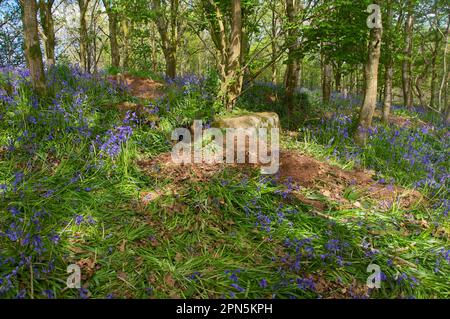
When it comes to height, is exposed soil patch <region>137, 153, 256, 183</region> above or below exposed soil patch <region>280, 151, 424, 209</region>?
above

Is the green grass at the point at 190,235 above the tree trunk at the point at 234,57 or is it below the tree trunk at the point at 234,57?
below

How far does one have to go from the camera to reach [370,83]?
6.09 meters

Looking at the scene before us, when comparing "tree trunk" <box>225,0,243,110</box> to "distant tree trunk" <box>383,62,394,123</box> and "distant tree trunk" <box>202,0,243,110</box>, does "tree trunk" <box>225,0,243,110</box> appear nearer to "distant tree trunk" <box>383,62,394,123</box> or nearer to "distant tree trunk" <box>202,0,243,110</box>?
"distant tree trunk" <box>202,0,243,110</box>

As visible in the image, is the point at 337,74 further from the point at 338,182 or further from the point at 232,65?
the point at 338,182

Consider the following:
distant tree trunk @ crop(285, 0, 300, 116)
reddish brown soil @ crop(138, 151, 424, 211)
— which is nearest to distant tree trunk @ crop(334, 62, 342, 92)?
distant tree trunk @ crop(285, 0, 300, 116)

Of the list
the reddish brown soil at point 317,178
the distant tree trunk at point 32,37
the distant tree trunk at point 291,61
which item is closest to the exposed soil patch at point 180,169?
the reddish brown soil at point 317,178

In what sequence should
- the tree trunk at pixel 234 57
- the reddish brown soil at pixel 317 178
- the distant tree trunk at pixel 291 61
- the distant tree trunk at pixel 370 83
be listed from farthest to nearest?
the distant tree trunk at pixel 291 61 < the tree trunk at pixel 234 57 < the distant tree trunk at pixel 370 83 < the reddish brown soil at pixel 317 178

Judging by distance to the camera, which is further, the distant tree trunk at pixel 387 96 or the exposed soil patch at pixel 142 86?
the distant tree trunk at pixel 387 96

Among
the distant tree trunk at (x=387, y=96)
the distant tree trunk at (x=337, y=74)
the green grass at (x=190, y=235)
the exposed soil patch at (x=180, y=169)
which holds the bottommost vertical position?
the green grass at (x=190, y=235)

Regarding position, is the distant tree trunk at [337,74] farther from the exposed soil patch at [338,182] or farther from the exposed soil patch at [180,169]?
the exposed soil patch at [180,169]

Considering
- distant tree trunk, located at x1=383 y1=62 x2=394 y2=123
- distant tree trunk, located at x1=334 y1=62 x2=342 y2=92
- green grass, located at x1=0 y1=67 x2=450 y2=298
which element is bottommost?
green grass, located at x1=0 y1=67 x2=450 y2=298

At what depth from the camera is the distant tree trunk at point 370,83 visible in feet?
19.4

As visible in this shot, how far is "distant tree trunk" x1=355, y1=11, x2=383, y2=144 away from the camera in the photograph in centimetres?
591
